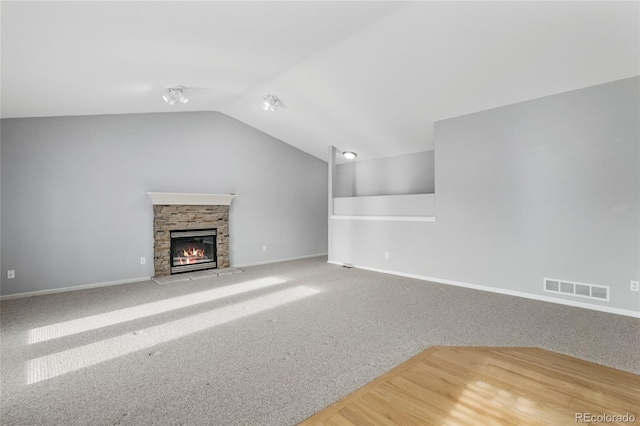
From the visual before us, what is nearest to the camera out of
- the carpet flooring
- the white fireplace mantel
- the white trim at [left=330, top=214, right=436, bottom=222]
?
the carpet flooring

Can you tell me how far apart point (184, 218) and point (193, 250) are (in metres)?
0.66

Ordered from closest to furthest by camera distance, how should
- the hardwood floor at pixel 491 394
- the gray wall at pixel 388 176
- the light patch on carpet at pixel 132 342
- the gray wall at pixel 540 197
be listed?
the hardwood floor at pixel 491 394, the light patch on carpet at pixel 132 342, the gray wall at pixel 540 197, the gray wall at pixel 388 176

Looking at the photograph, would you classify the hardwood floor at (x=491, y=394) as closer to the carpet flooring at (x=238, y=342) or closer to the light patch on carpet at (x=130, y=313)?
the carpet flooring at (x=238, y=342)

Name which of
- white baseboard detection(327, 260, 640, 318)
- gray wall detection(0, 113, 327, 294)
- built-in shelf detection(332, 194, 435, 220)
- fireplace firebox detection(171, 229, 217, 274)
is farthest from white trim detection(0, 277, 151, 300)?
white baseboard detection(327, 260, 640, 318)

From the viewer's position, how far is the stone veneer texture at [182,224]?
5.26 m

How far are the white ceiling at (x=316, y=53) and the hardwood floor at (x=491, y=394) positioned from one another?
291 cm

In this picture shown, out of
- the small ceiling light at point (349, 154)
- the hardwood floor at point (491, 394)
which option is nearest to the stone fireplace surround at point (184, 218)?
the small ceiling light at point (349, 154)

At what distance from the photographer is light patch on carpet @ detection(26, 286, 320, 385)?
2.27 meters

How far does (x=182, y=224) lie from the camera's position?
554cm

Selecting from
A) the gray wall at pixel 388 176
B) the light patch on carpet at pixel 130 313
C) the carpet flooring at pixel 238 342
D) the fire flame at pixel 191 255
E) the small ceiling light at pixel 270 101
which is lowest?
the carpet flooring at pixel 238 342

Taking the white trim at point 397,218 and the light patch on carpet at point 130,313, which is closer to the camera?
the light patch on carpet at point 130,313

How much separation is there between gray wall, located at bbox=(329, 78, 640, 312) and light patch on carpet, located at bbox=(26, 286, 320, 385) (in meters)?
2.80

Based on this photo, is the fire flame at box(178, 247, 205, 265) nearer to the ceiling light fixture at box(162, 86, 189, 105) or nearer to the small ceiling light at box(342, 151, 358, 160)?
the ceiling light fixture at box(162, 86, 189, 105)

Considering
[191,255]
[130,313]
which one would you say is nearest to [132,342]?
[130,313]
